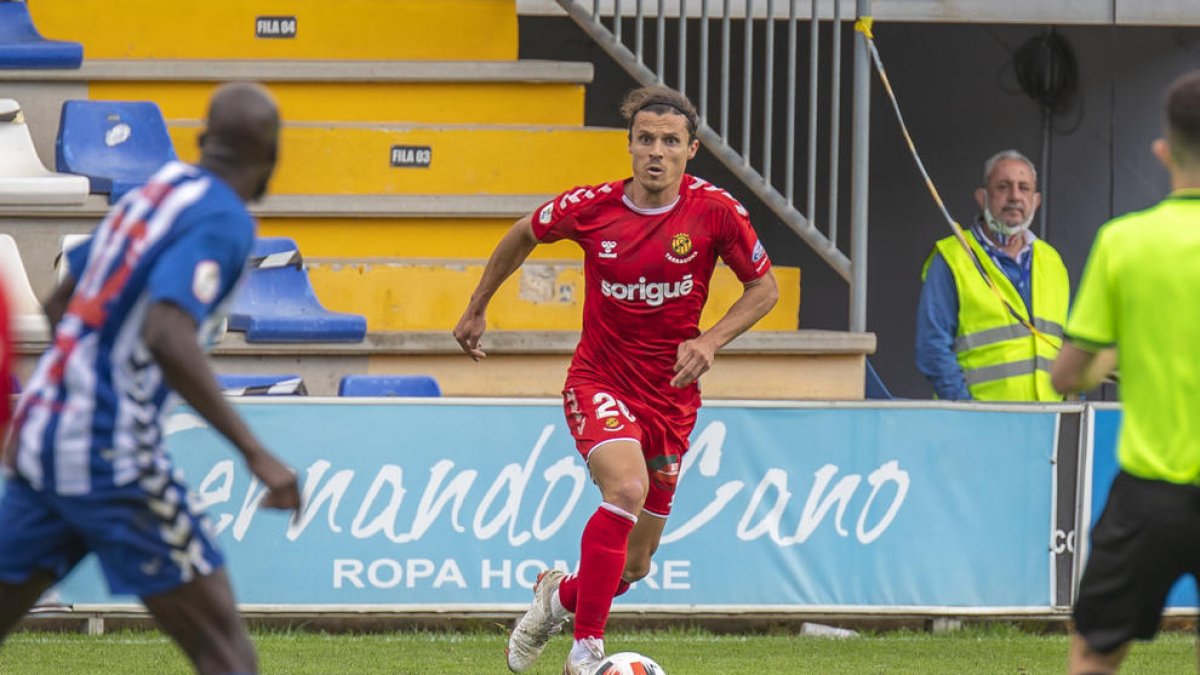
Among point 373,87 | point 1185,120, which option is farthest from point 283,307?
point 1185,120

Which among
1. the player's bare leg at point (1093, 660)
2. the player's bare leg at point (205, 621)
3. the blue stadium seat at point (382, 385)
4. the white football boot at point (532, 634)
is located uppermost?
the player's bare leg at point (205, 621)

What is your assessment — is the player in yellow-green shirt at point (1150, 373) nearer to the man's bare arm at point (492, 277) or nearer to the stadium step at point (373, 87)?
the man's bare arm at point (492, 277)

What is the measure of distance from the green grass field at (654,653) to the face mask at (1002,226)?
2.02 metres

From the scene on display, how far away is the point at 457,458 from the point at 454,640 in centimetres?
78

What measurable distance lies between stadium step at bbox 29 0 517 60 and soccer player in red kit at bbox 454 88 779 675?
482cm

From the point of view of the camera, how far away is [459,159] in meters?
11.0

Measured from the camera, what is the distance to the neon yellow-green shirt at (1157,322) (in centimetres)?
426

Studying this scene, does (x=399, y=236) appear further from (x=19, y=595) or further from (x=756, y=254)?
(x=19, y=595)

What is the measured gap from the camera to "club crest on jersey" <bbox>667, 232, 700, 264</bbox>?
22.8 feet

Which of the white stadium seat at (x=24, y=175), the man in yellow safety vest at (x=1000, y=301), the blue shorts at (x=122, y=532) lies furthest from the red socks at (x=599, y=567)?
the white stadium seat at (x=24, y=175)

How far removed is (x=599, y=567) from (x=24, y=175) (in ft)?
16.0

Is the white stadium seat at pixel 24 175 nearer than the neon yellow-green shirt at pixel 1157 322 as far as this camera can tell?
No

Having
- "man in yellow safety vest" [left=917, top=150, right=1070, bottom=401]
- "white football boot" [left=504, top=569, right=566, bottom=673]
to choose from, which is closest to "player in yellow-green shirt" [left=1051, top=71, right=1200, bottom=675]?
"white football boot" [left=504, top=569, right=566, bottom=673]

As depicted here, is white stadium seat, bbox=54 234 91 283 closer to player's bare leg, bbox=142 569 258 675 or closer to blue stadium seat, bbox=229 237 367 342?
blue stadium seat, bbox=229 237 367 342
